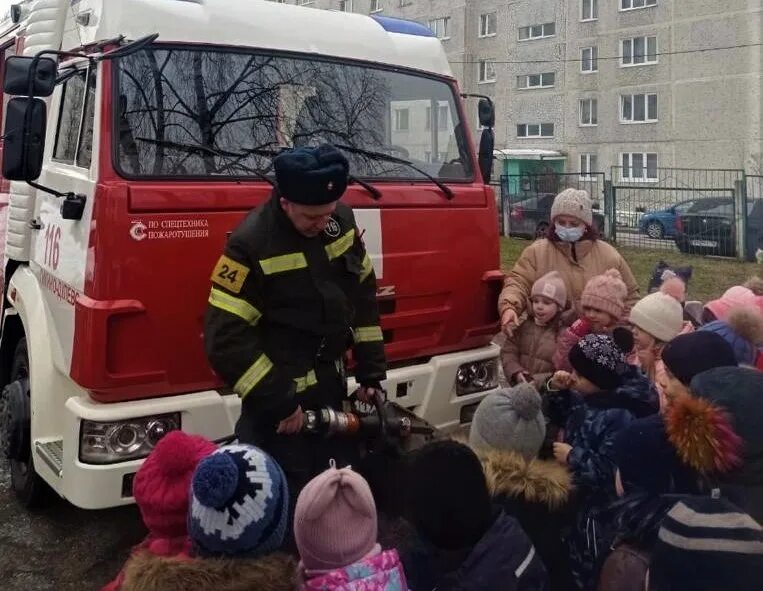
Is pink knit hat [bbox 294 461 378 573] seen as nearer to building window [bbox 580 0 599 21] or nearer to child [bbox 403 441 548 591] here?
child [bbox 403 441 548 591]

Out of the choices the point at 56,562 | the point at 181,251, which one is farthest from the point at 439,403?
the point at 56,562

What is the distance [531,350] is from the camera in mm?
4371

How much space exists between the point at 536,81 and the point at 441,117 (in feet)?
128

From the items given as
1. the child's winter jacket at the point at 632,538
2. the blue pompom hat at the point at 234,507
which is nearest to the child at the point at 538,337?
the child's winter jacket at the point at 632,538

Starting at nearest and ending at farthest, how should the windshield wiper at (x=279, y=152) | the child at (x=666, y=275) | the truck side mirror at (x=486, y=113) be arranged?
the windshield wiper at (x=279, y=152), the child at (x=666, y=275), the truck side mirror at (x=486, y=113)

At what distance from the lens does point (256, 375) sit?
2.84 m

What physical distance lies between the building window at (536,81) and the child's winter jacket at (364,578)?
41180mm

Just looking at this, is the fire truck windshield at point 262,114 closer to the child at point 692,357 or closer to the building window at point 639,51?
the child at point 692,357

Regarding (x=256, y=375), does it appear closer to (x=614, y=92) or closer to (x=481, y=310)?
(x=481, y=310)

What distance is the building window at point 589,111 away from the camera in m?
39.1

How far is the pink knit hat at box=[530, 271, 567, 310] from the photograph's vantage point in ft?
13.9

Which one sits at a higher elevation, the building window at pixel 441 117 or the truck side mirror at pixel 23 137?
the building window at pixel 441 117

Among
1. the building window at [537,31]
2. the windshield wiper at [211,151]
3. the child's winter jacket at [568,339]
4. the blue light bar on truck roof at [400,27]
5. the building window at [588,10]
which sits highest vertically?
the building window at [588,10]

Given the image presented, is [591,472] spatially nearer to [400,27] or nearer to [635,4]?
[400,27]
